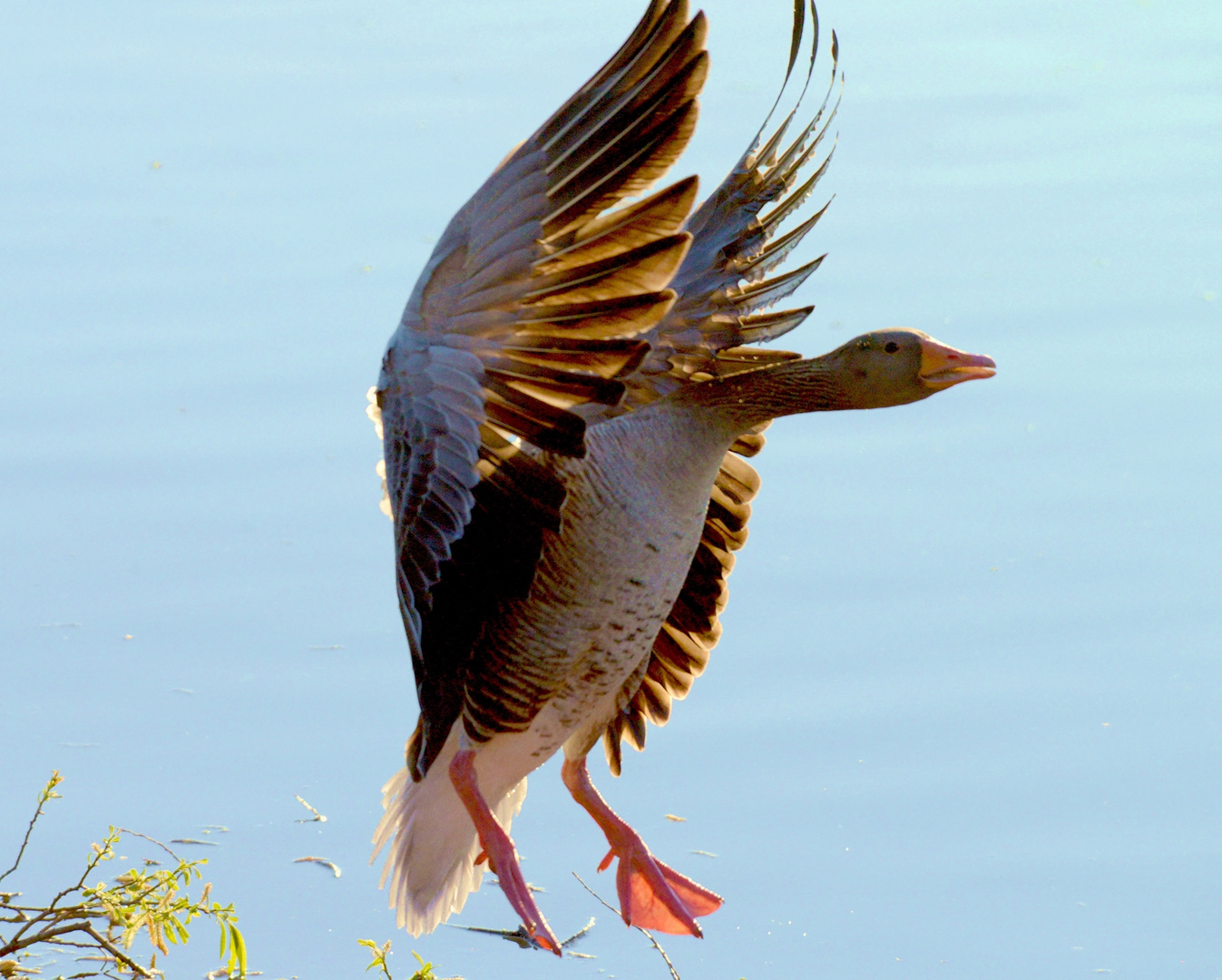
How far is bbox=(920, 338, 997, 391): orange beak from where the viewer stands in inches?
126

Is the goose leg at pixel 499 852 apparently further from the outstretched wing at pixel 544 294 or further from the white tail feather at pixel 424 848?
the outstretched wing at pixel 544 294

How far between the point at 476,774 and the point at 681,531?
78 cm

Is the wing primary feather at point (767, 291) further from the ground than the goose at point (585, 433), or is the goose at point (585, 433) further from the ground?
the wing primary feather at point (767, 291)

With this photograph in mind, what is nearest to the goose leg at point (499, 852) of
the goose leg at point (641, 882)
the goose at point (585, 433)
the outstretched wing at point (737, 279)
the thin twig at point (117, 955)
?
the goose at point (585, 433)

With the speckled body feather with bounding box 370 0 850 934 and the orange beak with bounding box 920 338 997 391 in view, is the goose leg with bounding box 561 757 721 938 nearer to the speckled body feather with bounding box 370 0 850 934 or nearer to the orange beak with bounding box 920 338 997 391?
the speckled body feather with bounding box 370 0 850 934

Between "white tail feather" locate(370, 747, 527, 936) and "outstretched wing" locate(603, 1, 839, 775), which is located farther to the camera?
"white tail feather" locate(370, 747, 527, 936)

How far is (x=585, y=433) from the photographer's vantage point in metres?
3.17

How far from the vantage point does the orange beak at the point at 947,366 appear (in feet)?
10.5

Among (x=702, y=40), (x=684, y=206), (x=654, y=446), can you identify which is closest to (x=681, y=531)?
(x=654, y=446)

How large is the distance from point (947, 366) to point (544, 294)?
2.85 feet

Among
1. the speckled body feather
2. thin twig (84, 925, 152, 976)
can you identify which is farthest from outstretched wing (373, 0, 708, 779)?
thin twig (84, 925, 152, 976)

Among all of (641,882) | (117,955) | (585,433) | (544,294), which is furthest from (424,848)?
(544,294)

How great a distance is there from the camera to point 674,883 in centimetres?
381

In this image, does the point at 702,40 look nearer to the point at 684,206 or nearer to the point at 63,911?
the point at 684,206
